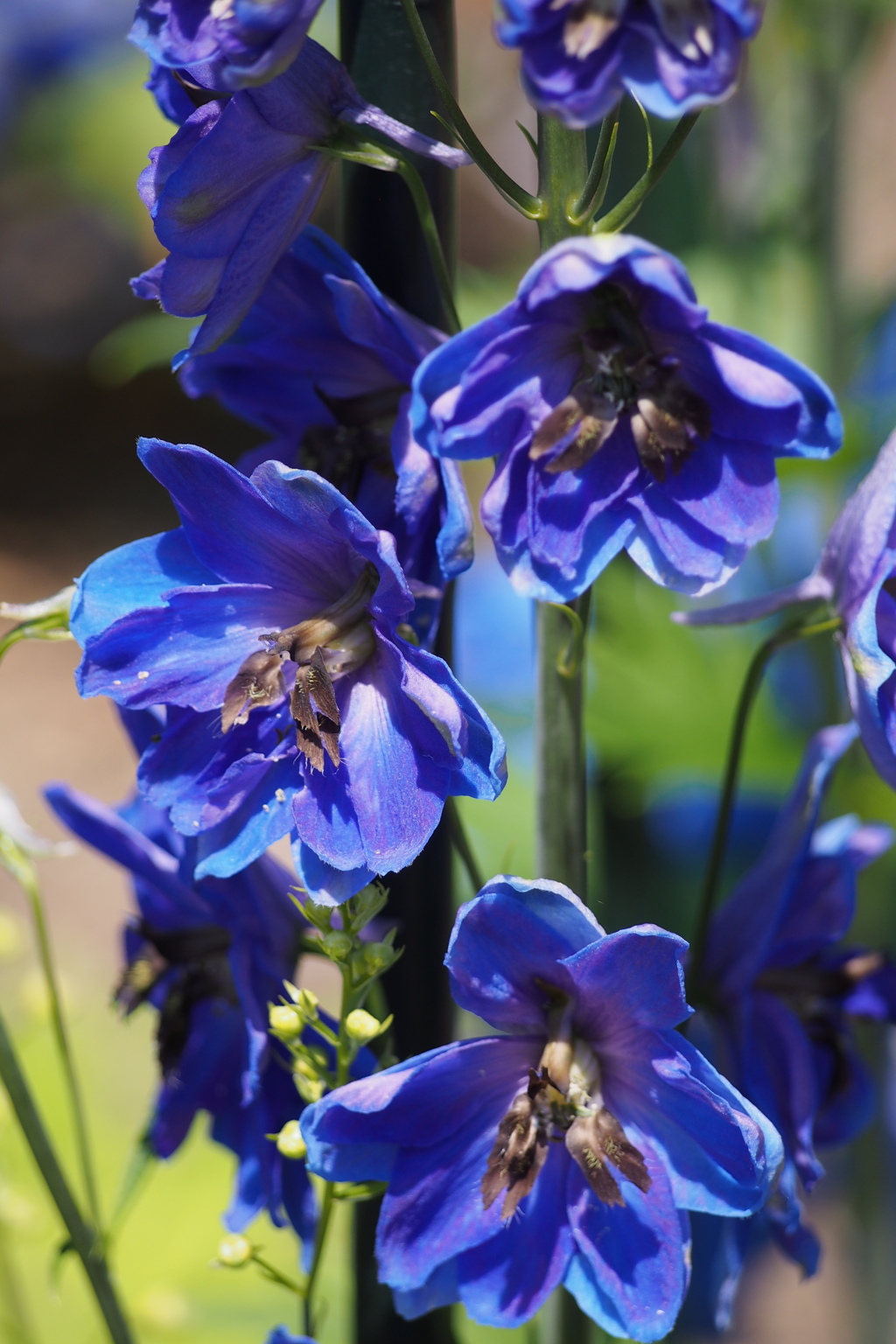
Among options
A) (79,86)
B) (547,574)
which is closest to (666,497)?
(547,574)

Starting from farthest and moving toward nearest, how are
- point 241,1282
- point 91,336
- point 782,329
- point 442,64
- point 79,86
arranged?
point 91,336
point 79,86
point 782,329
point 241,1282
point 442,64

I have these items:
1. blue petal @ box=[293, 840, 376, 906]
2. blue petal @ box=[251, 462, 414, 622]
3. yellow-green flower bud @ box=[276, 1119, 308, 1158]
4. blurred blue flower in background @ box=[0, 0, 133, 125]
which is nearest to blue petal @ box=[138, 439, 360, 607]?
blue petal @ box=[251, 462, 414, 622]

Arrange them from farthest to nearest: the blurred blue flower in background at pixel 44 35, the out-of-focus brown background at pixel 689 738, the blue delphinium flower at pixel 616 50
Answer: the blurred blue flower in background at pixel 44 35 < the out-of-focus brown background at pixel 689 738 < the blue delphinium flower at pixel 616 50

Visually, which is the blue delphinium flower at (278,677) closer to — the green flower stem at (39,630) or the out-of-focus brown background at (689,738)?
the green flower stem at (39,630)

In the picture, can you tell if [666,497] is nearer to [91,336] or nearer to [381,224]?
[381,224]

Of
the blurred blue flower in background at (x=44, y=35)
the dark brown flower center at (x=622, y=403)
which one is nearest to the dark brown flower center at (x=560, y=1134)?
the dark brown flower center at (x=622, y=403)

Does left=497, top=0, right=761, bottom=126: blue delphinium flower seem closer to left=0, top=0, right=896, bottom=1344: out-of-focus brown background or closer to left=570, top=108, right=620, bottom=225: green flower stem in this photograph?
left=570, top=108, right=620, bottom=225: green flower stem
